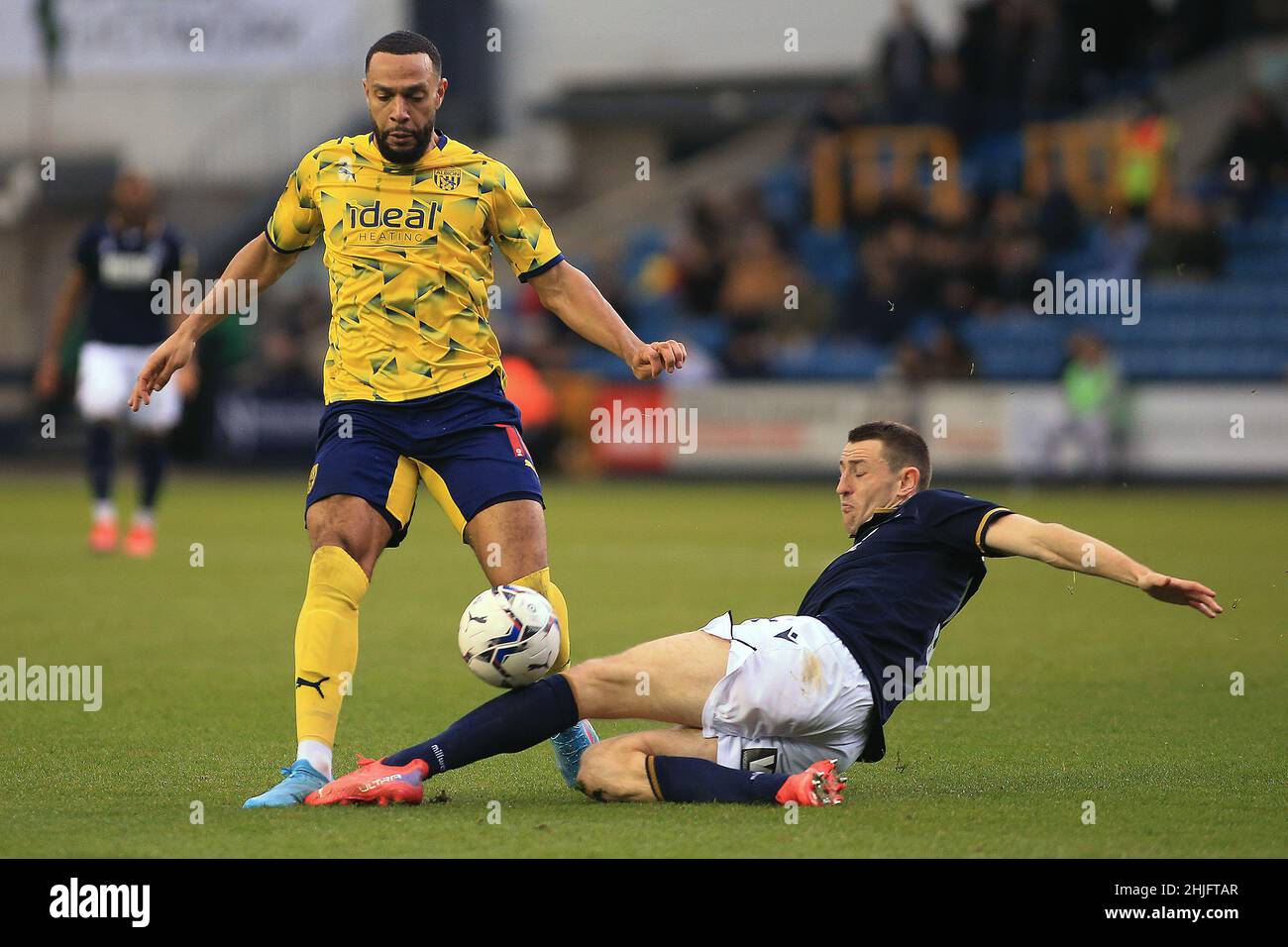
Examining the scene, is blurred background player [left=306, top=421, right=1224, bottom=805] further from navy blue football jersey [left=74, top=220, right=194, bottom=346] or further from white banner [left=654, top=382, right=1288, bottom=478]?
white banner [left=654, top=382, right=1288, bottom=478]

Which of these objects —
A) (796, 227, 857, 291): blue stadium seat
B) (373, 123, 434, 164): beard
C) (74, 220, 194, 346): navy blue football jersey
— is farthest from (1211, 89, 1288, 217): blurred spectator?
(373, 123, 434, 164): beard

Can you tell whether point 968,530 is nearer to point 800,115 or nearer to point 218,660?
point 218,660

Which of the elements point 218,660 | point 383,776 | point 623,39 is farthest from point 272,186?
point 383,776

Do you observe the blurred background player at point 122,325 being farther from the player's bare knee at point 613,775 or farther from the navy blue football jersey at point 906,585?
the navy blue football jersey at point 906,585

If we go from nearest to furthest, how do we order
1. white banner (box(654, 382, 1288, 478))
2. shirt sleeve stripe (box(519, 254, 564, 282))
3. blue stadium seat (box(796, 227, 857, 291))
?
1. shirt sleeve stripe (box(519, 254, 564, 282))
2. white banner (box(654, 382, 1288, 478))
3. blue stadium seat (box(796, 227, 857, 291))

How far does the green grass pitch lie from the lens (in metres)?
5.18

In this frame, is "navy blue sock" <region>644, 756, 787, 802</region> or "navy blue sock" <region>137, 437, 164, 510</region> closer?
"navy blue sock" <region>644, 756, 787, 802</region>

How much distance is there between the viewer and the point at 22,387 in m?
24.4

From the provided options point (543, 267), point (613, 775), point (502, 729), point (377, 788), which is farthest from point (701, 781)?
point (543, 267)

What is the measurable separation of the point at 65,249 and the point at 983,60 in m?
14.0

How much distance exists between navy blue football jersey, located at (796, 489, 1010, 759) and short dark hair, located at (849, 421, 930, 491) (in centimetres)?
10

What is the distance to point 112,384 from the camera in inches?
543

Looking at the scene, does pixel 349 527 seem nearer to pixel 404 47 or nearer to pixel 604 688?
pixel 604 688

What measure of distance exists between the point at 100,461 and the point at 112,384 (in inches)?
25.1
